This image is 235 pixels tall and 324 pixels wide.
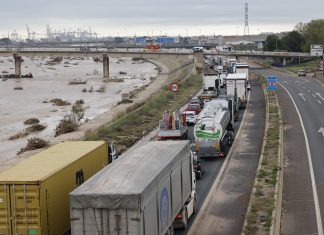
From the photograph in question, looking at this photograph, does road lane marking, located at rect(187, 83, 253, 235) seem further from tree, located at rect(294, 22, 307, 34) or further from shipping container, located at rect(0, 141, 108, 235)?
→ tree, located at rect(294, 22, 307, 34)

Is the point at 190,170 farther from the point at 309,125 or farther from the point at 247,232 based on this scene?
the point at 309,125

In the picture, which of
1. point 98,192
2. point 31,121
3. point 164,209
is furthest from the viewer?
point 31,121

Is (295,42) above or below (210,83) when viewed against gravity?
above

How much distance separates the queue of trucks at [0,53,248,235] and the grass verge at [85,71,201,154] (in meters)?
17.3

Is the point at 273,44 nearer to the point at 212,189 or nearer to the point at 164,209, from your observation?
the point at 212,189

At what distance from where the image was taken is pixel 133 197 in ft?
48.6

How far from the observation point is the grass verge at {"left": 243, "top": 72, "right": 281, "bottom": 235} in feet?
70.5

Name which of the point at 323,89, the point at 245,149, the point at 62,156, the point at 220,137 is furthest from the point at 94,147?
the point at 323,89

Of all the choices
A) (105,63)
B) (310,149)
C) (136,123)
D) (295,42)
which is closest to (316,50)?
(295,42)

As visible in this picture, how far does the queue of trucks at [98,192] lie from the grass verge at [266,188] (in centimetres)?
228

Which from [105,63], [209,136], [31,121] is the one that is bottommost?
[31,121]

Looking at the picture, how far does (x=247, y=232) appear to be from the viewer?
2070cm

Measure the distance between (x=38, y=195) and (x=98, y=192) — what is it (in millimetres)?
1934

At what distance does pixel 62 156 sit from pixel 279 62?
→ 15344cm
